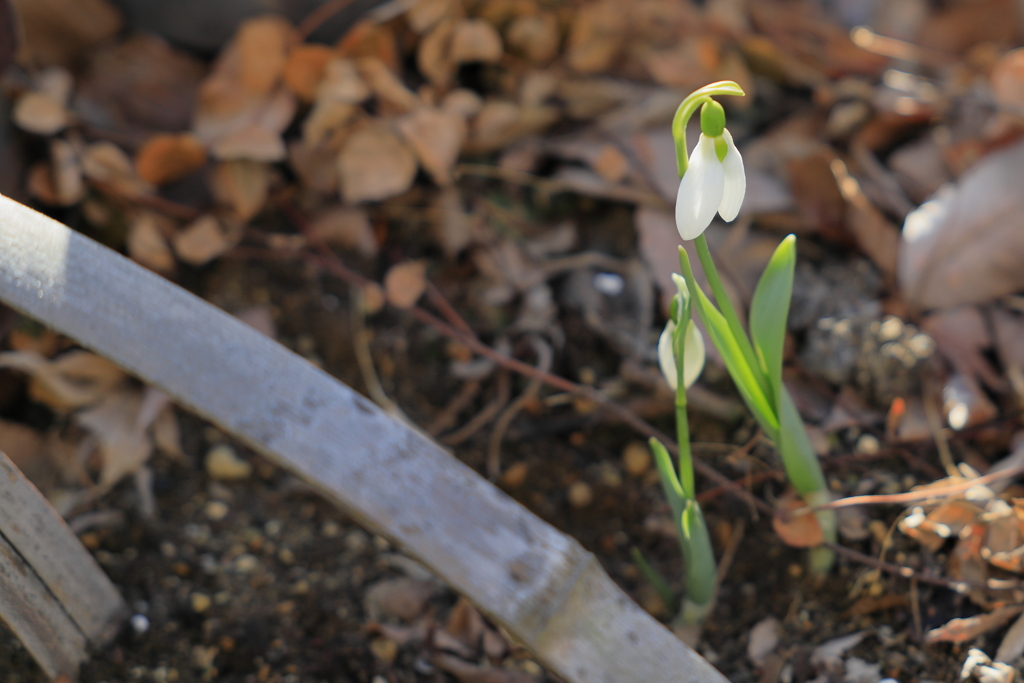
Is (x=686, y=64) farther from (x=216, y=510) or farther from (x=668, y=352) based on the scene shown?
(x=216, y=510)

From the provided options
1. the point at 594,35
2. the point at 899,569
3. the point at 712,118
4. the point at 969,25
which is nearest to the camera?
the point at 712,118

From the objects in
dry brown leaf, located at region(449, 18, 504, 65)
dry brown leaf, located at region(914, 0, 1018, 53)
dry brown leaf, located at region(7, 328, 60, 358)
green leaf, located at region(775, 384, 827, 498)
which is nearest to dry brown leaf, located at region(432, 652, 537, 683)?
green leaf, located at region(775, 384, 827, 498)

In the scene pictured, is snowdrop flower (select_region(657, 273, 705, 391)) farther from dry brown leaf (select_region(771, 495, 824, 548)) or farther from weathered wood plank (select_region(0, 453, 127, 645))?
weathered wood plank (select_region(0, 453, 127, 645))

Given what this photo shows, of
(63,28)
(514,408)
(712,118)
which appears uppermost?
(712,118)

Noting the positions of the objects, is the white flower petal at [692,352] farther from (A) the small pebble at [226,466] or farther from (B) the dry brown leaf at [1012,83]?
(B) the dry brown leaf at [1012,83]

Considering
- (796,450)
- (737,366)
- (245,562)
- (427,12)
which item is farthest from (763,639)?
(427,12)

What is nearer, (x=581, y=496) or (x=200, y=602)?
(x=200, y=602)
